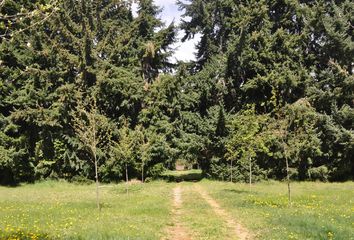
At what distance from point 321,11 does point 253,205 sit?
95.6ft

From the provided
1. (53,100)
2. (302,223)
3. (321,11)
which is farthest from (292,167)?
(302,223)

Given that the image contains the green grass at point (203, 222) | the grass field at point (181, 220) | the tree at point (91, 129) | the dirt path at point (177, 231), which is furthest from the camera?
the tree at point (91, 129)

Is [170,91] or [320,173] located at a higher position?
[170,91]

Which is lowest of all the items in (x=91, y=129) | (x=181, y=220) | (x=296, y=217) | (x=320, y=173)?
(x=181, y=220)

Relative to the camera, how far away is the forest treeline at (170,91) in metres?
41.8

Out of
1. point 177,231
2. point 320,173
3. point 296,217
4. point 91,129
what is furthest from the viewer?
point 320,173

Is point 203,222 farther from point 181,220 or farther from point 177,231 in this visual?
point 177,231

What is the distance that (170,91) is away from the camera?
44.9 meters

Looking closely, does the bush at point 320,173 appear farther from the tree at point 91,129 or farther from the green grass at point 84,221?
the green grass at point 84,221

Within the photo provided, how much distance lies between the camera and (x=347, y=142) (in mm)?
40406

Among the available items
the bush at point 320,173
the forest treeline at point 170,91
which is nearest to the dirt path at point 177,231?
the forest treeline at point 170,91

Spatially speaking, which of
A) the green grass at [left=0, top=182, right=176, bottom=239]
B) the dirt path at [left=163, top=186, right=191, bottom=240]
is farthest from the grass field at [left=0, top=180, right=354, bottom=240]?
the dirt path at [left=163, top=186, right=191, bottom=240]

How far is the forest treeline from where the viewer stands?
41.8 m

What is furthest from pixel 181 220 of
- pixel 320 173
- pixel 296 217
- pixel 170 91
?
pixel 320 173
